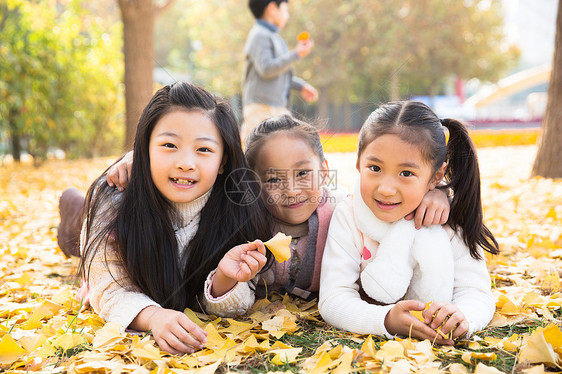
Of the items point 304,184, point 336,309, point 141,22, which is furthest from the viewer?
point 141,22

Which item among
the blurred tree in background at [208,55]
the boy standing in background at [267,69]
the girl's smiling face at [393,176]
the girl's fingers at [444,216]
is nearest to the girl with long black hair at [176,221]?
the blurred tree in background at [208,55]

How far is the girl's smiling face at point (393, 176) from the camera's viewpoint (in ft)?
5.93

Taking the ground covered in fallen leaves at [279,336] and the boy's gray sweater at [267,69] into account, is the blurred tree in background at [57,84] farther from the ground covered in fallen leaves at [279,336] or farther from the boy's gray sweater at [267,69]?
the ground covered in fallen leaves at [279,336]

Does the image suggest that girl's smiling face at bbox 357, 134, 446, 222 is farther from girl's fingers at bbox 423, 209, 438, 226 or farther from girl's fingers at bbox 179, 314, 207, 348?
girl's fingers at bbox 179, 314, 207, 348

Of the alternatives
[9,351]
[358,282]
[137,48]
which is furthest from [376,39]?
[9,351]

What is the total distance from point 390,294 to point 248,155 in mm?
914

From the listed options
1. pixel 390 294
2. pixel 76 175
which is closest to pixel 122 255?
pixel 390 294

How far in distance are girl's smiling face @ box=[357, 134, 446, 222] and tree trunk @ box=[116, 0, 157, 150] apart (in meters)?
4.90

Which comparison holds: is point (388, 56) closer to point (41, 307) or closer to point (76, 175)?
point (76, 175)

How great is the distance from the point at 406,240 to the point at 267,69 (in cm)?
298

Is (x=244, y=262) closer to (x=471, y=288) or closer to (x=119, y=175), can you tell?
(x=119, y=175)

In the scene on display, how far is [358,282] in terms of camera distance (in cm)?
209

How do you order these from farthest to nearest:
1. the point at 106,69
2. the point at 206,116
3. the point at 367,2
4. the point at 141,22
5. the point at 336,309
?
1. the point at 367,2
2. the point at 106,69
3. the point at 141,22
4. the point at 206,116
5. the point at 336,309

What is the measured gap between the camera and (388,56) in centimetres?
1980
